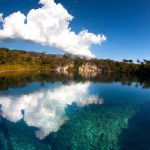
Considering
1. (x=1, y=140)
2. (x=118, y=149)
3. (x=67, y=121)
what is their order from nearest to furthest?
(x=118, y=149)
(x=1, y=140)
(x=67, y=121)

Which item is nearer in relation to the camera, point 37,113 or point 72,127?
point 72,127

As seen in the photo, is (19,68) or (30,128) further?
(19,68)

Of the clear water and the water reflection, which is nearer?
the clear water

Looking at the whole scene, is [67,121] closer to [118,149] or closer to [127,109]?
[118,149]

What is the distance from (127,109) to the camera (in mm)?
37312

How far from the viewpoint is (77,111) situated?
34.1m

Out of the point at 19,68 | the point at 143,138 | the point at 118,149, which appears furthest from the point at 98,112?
the point at 19,68

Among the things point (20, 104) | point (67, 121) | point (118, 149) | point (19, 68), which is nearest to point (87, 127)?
point (67, 121)

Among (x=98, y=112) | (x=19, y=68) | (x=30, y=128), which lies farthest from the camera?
(x=19, y=68)

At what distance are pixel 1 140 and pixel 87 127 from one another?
928cm

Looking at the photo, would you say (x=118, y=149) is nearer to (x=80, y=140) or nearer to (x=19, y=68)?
(x=80, y=140)

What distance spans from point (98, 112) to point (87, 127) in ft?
25.5

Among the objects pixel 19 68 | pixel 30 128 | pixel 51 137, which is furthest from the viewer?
pixel 19 68

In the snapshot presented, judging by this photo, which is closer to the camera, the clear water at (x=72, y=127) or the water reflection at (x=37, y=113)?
the clear water at (x=72, y=127)
